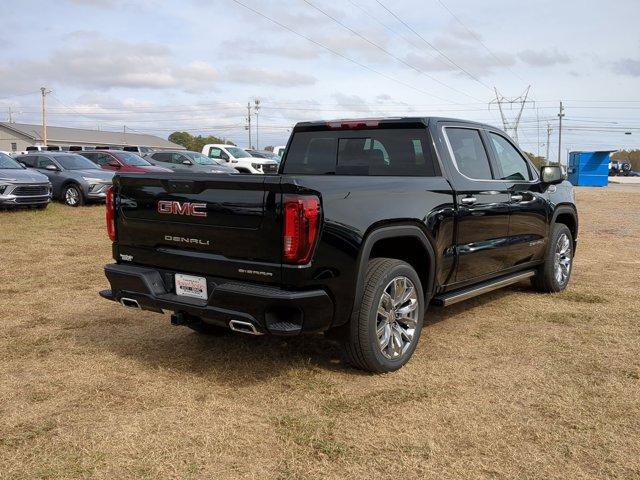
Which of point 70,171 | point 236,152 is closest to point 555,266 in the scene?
point 70,171

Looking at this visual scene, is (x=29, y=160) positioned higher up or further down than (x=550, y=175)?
higher up

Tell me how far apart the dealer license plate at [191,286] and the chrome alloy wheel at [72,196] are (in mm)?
12972

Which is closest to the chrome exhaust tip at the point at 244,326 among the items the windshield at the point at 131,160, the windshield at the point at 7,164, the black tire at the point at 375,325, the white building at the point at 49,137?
the black tire at the point at 375,325

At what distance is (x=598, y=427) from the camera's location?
132 inches

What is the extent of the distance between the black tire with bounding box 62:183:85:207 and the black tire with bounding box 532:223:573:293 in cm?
1258

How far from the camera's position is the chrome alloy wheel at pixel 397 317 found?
411 centimetres

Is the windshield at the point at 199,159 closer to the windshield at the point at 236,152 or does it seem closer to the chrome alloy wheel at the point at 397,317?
the windshield at the point at 236,152

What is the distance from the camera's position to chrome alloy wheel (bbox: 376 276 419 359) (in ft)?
13.5

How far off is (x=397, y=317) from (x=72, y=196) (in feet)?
45.0

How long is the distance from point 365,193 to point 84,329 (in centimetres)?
289

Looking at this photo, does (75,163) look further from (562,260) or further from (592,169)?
(592,169)

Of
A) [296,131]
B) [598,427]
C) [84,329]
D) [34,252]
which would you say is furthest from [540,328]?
[34,252]

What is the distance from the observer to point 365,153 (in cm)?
503

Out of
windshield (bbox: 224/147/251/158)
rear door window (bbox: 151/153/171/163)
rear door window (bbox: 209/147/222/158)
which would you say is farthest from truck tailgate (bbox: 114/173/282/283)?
rear door window (bbox: 209/147/222/158)
